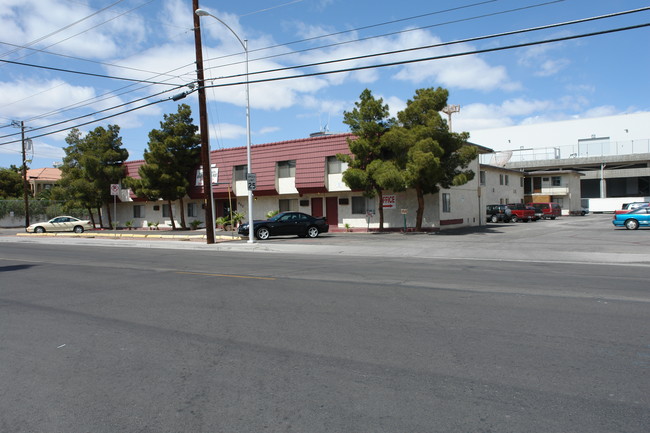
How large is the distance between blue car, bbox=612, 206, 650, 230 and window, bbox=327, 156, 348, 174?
1683 centimetres

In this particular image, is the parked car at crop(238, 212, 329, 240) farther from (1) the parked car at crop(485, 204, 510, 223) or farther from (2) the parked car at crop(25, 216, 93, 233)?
(2) the parked car at crop(25, 216, 93, 233)

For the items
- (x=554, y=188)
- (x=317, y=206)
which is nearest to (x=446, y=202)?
(x=317, y=206)

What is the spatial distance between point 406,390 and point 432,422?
2.11 ft

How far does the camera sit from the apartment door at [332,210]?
33.6 m

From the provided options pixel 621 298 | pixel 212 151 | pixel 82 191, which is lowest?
pixel 621 298

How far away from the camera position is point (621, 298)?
8.53 meters

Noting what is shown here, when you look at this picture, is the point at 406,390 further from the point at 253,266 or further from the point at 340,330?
the point at 253,266

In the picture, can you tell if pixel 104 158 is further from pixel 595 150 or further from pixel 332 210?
pixel 595 150

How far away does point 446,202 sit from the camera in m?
32.5

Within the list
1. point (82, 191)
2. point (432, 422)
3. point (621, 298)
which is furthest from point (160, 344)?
point (82, 191)

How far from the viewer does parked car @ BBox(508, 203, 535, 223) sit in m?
42.0

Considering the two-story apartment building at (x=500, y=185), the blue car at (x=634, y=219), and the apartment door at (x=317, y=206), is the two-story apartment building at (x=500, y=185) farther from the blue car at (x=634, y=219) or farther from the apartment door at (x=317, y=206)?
the apartment door at (x=317, y=206)

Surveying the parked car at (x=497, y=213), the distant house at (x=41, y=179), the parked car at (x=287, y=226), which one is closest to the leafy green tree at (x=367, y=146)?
the parked car at (x=287, y=226)

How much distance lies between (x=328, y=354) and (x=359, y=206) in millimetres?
27466
